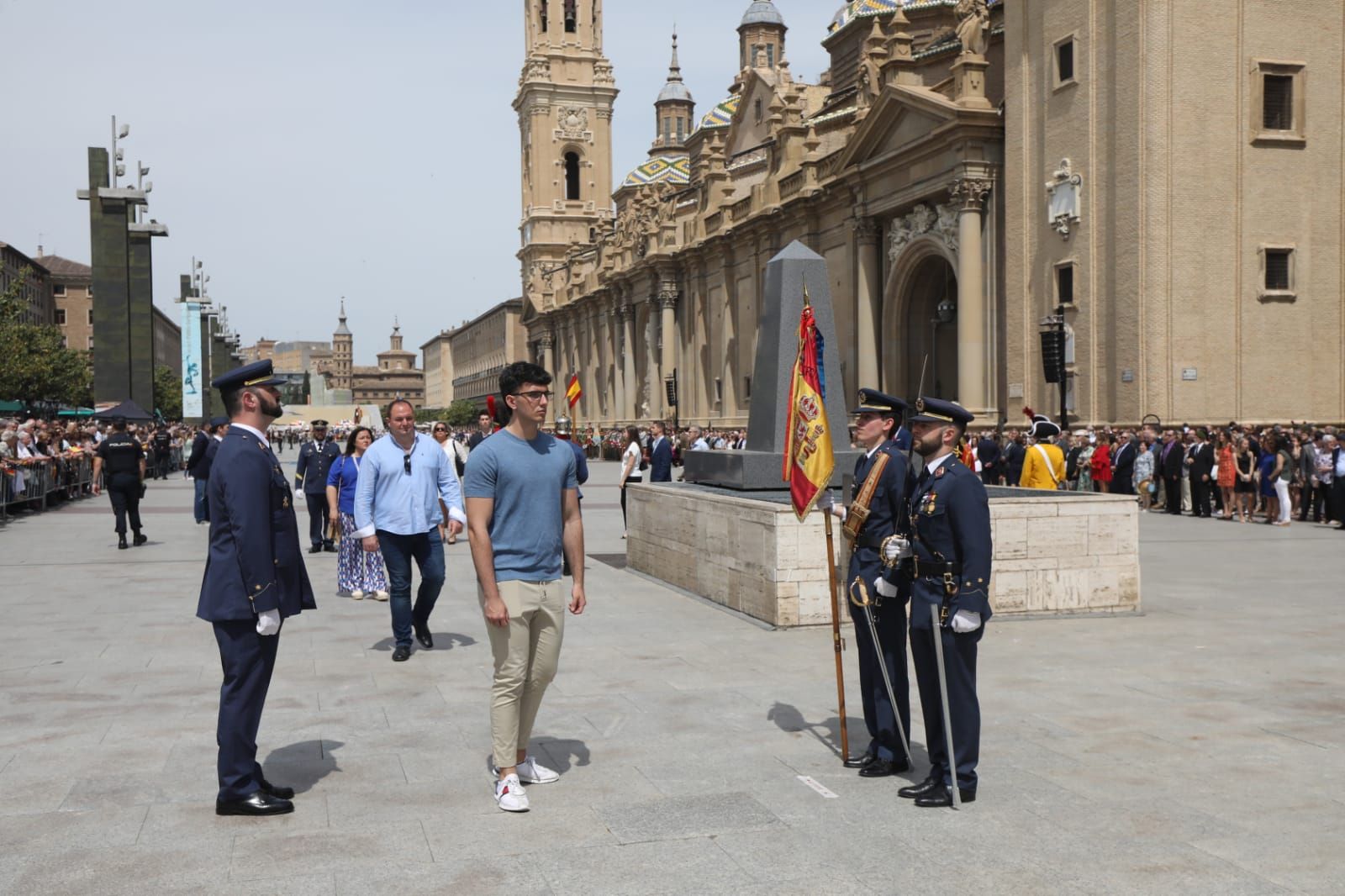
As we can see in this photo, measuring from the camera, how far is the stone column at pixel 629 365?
63156 millimetres

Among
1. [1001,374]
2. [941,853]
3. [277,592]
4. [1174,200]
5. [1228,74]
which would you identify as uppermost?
[1228,74]

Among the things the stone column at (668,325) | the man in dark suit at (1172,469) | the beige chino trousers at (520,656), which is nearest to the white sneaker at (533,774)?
the beige chino trousers at (520,656)

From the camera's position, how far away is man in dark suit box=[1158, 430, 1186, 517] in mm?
22922

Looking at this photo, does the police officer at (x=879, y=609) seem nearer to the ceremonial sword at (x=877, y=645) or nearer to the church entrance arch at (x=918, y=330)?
the ceremonial sword at (x=877, y=645)

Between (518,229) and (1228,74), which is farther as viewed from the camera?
(518,229)

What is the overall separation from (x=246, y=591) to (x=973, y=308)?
26850 millimetres

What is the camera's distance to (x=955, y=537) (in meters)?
5.50

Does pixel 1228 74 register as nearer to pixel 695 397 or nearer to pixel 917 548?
pixel 917 548

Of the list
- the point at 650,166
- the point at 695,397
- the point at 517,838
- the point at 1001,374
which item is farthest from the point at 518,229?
the point at 517,838

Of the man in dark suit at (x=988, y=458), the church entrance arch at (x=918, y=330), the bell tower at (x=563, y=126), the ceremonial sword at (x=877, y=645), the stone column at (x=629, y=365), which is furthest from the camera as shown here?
the bell tower at (x=563, y=126)

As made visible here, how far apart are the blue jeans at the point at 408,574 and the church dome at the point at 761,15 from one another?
72.6m

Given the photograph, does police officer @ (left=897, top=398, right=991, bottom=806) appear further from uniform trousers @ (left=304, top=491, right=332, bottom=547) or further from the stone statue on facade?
the stone statue on facade

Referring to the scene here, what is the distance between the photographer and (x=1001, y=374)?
3017cm

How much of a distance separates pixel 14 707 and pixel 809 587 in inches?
232
